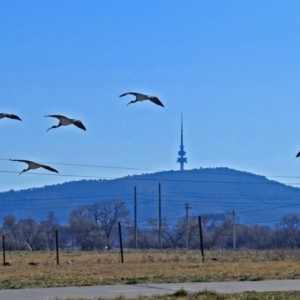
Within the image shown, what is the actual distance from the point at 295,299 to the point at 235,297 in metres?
1.30

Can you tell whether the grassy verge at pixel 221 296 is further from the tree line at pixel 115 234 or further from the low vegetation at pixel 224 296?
the tree line at pixel 115 234

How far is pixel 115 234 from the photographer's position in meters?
125

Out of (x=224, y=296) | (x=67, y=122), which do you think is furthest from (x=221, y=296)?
(x=67, y=122)

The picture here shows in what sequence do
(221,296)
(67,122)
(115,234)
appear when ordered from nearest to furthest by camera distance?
(67,122), (221,296), (115,234)

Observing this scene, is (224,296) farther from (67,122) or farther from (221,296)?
(67,122)

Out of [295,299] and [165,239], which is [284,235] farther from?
[295,299]

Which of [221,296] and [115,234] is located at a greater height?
[115,234]

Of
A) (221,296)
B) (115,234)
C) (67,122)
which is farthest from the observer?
(115,234)

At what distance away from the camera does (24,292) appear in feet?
71.8

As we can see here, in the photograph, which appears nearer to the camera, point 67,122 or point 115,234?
point 67,122

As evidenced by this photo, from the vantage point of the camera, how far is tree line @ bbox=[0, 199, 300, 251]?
345 feet

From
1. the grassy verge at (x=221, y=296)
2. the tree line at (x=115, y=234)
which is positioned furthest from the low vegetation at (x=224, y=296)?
the tree line at (x=115, y=234)

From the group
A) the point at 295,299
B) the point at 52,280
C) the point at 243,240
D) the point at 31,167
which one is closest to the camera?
the point at 31,167

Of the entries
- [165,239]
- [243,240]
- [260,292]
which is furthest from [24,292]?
[243,240]
